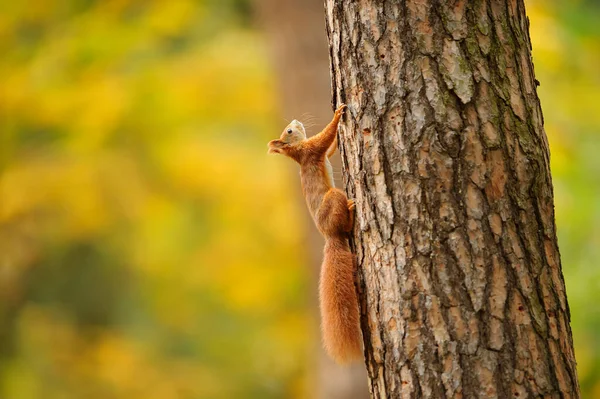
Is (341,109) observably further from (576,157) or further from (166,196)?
(166,196)

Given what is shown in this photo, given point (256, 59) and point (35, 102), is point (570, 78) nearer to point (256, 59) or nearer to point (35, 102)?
point (256, 59)

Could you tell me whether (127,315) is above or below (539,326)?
above

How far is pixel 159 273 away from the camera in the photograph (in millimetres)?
7684

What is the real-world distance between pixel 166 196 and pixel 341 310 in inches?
214

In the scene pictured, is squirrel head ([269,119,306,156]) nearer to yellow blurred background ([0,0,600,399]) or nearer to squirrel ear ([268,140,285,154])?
squirrel ear ([268,140,285,154])

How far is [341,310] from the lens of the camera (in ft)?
7.72

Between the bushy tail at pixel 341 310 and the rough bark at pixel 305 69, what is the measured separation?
10.5 ft

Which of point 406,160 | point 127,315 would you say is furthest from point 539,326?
point 127,315

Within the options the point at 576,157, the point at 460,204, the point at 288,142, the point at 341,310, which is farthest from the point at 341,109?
the point at 576,157

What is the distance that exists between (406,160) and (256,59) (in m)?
5.37

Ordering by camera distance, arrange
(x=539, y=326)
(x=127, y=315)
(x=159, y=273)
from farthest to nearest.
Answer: (x=127, y=315) < (x=159, y=273) < (x=539, y=326)

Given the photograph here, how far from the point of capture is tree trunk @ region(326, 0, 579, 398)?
2.04 meters

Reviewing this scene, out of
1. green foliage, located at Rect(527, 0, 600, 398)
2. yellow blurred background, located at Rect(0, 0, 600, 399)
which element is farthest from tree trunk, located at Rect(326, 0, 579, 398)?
yellow blurred background, located at Rect(0, 0, 600, 399)

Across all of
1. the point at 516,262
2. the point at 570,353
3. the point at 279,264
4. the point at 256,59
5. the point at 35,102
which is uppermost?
the point at 256,59
